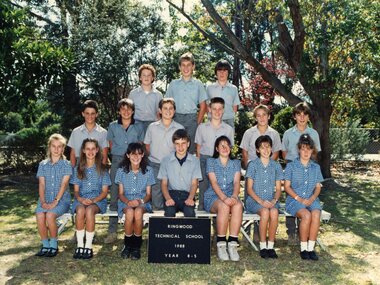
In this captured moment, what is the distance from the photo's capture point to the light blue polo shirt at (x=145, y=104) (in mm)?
6441

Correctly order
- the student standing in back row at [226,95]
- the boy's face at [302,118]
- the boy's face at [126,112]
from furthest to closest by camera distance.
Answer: the student standing in back row at [226,95], the boy's face at [302,118], the boy's face at [126,112]

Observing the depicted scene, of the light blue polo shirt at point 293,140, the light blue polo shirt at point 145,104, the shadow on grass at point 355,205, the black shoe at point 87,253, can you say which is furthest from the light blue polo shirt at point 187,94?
the shadow on grass at point 355,205

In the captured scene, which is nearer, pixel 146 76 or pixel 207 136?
pixel 207 136

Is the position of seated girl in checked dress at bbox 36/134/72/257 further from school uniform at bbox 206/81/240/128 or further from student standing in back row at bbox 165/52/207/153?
school uniform at bbox 206/81/240/128

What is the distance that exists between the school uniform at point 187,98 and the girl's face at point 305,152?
5.30ft

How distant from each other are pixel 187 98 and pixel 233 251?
88.5 inches

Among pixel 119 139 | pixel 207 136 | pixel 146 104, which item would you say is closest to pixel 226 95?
pixel 207 136

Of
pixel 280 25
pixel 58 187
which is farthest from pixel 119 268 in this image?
pixel 280 25

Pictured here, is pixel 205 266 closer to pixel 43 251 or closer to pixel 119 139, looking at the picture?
pixel 43 251

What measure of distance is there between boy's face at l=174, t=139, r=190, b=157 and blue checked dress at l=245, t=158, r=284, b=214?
81 cm

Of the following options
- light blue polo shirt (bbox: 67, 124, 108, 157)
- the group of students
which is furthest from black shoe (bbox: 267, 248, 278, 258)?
light blue polo shirt (bbox: 67, 124, 108, 157)

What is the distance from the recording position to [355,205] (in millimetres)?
8719

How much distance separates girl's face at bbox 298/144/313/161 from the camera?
18.1 feet

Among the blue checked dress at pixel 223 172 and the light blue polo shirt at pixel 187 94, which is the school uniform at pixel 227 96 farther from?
the blue checked dress at pixel 223 172
